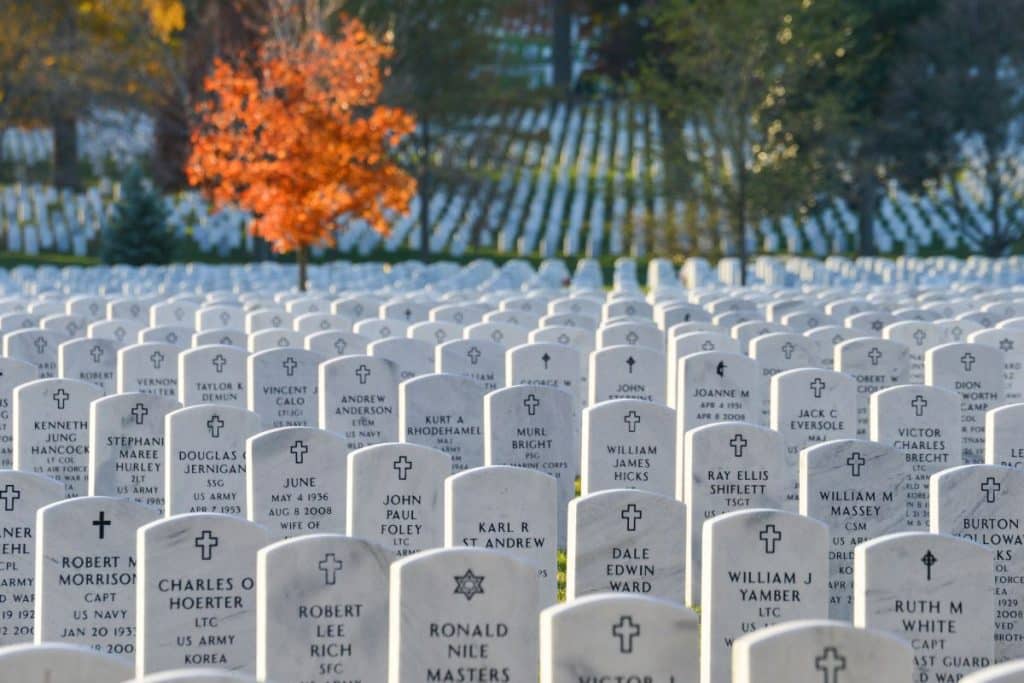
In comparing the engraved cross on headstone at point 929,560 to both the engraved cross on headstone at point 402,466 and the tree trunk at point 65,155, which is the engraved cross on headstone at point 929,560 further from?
the tree trunk at point 65,155

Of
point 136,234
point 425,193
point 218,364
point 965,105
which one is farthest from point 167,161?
point 218,364

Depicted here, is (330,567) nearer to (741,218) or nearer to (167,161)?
(741,218)

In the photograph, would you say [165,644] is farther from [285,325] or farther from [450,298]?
[450,298]

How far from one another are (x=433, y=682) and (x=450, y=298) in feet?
41.1

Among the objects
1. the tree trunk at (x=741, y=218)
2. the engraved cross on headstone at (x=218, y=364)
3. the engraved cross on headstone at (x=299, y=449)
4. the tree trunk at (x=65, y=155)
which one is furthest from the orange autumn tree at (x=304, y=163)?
the tree trunk at (x=65, y=155)

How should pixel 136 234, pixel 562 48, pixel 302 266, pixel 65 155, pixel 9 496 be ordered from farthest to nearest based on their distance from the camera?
pixel 562 48 → pixel 65 155 → pixel 136 234 → pixel 302 266 → pixel 9 496

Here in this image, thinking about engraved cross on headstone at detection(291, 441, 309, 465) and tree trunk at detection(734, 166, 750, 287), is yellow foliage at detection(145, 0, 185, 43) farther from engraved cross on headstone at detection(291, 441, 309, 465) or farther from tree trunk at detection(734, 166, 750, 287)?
engraved cross on headstone at detection(291, 441, 309, 465)

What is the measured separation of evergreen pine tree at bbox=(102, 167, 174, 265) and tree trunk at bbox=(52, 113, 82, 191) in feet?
49.5

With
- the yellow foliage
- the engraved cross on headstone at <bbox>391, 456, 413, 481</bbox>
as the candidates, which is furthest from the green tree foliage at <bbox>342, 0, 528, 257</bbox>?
the engraved cross on headstone at <bbox>391, 456, 413, 481</bbox>

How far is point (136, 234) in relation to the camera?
37.1 m

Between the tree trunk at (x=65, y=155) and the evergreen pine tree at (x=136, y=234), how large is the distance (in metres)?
15.1

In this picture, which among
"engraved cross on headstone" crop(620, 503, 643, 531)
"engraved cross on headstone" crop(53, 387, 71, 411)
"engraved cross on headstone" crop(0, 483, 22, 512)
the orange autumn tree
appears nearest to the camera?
"engraved cross on headstone" crop(620, 503, 643, 531)

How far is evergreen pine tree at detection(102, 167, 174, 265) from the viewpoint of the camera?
36.8 m

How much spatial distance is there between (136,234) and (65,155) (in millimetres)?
17761
